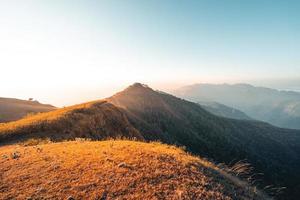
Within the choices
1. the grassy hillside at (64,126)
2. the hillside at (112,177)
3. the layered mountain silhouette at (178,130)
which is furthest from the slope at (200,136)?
the hillside at (112,177)

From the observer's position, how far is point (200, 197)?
941cm

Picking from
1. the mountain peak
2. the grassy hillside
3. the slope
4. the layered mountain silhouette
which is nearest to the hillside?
the grassy hillside

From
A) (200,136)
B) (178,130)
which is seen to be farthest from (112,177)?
(200,136)

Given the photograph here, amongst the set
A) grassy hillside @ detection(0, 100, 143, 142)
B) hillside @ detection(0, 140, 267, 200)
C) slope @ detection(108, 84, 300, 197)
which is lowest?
Result: slope @ detection(108, 84, 300, 197)

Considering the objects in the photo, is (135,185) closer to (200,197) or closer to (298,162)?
(200,197)

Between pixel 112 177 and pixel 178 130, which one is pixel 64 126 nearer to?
pixel 112 177

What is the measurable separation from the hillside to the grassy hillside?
924 cm

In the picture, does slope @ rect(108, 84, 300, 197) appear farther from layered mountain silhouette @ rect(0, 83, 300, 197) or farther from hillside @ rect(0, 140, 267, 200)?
hillside @ rect(0, 140, 267, 200)

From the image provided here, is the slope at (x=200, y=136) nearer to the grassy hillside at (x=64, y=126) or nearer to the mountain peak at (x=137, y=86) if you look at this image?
the mountain peak at (x=137, y=86)

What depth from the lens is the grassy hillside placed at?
22.8 m

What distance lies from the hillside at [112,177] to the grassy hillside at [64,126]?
9.24 m

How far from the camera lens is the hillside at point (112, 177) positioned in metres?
9.55

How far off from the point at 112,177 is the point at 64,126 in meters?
17.3

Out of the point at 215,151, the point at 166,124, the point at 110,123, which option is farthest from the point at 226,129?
the point at 110,123
